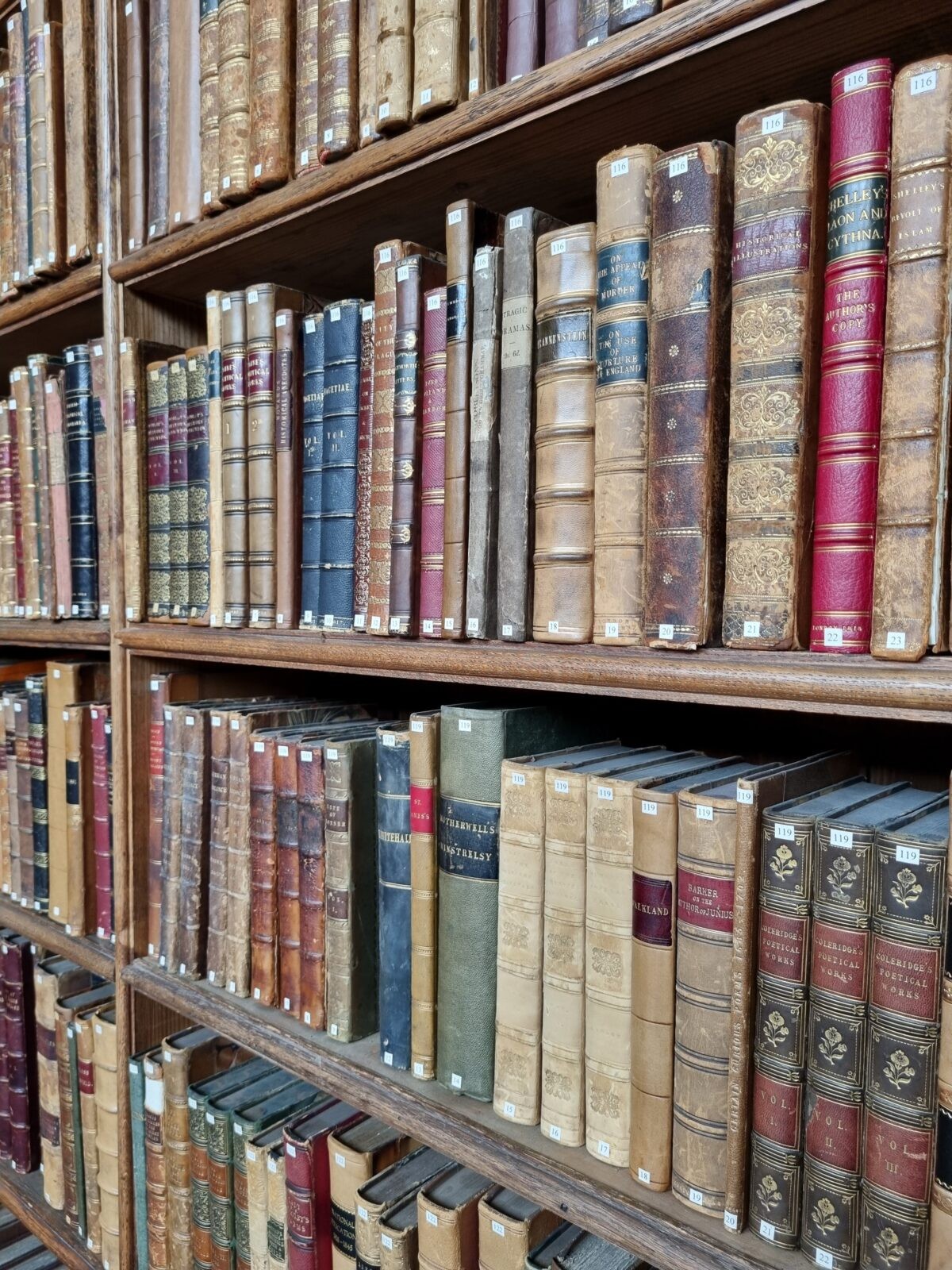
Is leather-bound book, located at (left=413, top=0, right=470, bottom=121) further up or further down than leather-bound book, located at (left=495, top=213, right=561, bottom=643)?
further up

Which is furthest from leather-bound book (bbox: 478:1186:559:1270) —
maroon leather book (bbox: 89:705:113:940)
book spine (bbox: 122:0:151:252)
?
book spine (bbox: 122:0:151:252)

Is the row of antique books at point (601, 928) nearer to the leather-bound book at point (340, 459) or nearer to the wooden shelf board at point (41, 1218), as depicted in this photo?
the leather-bound book at point (340, 459)

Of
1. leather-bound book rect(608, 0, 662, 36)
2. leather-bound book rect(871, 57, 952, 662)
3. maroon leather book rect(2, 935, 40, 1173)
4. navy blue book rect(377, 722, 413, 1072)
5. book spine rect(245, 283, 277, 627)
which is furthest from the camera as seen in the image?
maroon leather book rect(2, 935, 40, 1173)

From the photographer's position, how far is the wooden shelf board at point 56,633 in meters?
1.18

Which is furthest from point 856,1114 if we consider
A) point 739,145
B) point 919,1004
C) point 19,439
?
point 19,439

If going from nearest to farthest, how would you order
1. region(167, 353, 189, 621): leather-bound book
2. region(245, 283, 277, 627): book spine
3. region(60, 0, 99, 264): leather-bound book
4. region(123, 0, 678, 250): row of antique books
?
region(123, 0, 678, 250): row of antique books
region(245, 283, 277, 627): book spine
region(167, 353, 189, 621): leather-bound book
region(60, 0, 99, 264): leather-bound book

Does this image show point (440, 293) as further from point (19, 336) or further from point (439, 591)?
point (19, 336)

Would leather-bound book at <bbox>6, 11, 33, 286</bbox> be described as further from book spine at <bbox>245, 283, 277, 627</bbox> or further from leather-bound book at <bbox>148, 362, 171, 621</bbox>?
book spine at <bbox>245, 283, 277, 627</bbox>

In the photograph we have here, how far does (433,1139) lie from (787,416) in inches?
26.2

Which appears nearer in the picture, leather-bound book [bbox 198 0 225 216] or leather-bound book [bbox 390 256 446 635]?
leather-bound book [bbox 390 256 446 635]

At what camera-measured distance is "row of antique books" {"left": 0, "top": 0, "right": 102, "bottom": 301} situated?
1185 millimetres

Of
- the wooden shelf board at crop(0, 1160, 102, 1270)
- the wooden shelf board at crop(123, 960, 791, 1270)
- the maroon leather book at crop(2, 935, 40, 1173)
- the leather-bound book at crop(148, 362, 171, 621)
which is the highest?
the leather-bound book at crop(148, 362, 171, 621)

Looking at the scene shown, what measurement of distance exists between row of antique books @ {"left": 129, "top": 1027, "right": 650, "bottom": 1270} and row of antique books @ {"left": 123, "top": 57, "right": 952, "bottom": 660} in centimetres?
53

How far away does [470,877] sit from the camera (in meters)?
0.81
